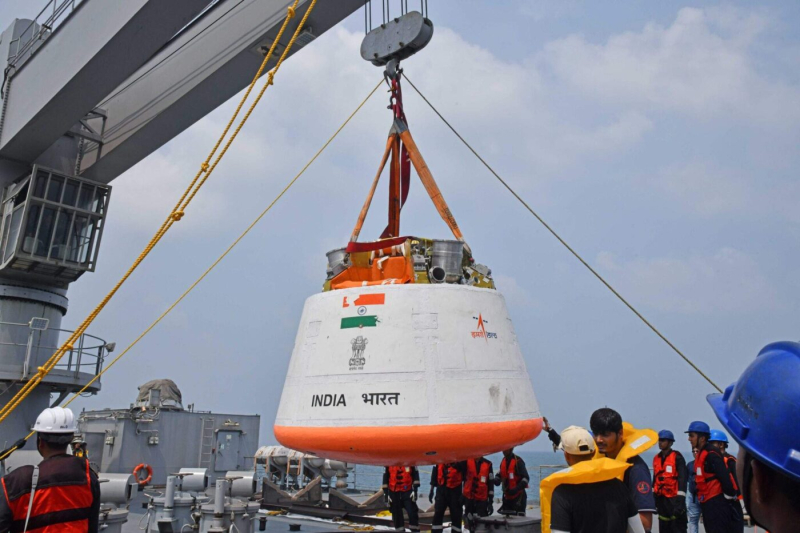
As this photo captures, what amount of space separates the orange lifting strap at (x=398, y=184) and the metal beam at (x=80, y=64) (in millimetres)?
4282

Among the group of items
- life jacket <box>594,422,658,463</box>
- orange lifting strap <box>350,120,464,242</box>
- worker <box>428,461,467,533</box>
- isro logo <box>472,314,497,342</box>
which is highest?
orange lifting strap <box>350,120,464,242</box>

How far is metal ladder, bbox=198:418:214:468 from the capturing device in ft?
64.2

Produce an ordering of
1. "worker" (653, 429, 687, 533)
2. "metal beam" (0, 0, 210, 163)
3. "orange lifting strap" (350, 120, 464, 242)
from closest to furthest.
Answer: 1. "orange lifting strap" (350, 120, 464, 242)
2. "worker" (653, 429, 687, 533)
3. "metal beam" (0, 0, 210, 163)

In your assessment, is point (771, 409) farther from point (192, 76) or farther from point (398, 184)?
point (192, 76)

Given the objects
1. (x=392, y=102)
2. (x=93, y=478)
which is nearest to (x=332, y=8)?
(x=392, y=102)

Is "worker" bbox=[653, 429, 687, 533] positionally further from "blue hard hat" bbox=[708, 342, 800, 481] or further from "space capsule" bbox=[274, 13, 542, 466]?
"blue hard hat" bbox=[708, 342, 800, 481]

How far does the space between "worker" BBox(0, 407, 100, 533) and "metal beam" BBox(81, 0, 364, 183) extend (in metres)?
6.76

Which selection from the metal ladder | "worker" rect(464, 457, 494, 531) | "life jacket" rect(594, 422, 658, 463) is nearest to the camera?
"life jacket" rect(594, 422, 658, 463)

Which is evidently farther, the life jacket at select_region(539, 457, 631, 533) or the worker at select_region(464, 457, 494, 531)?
the worker at select_region(464, 457, 494, 531)

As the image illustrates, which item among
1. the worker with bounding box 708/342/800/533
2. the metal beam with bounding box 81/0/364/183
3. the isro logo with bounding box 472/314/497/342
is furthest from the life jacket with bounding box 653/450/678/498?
the metal beam with bounding box 81/0/364/183

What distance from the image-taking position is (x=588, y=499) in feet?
11.6

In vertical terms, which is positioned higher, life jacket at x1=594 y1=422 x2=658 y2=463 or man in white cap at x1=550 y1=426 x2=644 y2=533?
life jacket at x1=594 y1=422 x2=658 y2=463

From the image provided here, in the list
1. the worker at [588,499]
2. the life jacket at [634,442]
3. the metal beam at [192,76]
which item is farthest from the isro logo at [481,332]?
the metal beam at [192,76]

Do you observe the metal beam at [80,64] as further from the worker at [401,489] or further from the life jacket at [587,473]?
the life jacket at [587,473]
